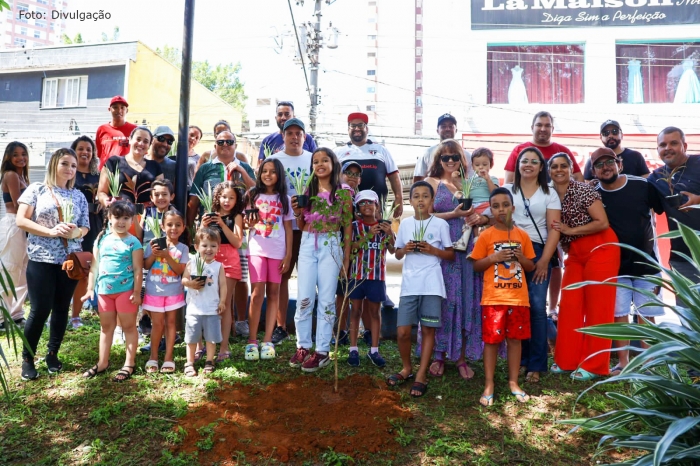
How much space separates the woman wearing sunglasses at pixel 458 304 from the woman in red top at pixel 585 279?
78 centimetres

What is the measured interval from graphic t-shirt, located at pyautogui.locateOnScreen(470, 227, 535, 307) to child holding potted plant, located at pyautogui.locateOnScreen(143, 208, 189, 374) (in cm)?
272

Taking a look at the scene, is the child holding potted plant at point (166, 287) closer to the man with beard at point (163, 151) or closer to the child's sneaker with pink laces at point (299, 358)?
the man with beard at point (163, 151)

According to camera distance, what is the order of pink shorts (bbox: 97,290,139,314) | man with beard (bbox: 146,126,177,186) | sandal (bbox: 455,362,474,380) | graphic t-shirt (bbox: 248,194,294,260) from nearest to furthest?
pink shorts (bbox: 97,290,139,314) < sandal (bbox: 455,362,474,380) < graphic t-shirt (bbox: 248,194,294,260) < man with beard (bbox: 146,126,177,186)

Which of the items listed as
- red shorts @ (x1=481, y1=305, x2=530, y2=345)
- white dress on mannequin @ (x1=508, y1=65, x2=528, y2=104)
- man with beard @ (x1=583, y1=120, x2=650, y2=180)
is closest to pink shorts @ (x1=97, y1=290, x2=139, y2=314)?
red shorts @ (x1=481, y1=305, x2=530, y2=345)

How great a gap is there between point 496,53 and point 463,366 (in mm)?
15676

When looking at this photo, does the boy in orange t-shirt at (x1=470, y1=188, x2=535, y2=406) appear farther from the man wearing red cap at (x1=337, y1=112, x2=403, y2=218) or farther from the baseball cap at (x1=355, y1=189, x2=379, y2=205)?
the man wearing red cap at (x1=337, y1=112, x2=403, y2=218)

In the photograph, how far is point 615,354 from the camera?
212 inches

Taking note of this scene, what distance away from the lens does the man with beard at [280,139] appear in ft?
20.4

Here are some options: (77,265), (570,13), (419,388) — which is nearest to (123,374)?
(77,265)

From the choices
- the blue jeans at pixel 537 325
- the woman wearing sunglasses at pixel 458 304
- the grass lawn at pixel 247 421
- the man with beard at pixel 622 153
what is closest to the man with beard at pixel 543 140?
the man with beard at pixel 622 153

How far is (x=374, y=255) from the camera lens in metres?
5.07

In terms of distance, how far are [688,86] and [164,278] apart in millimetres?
19104

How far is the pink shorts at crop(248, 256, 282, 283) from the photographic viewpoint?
5.11m

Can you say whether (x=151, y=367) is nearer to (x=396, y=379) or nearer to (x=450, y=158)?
(x=396, y=379)
